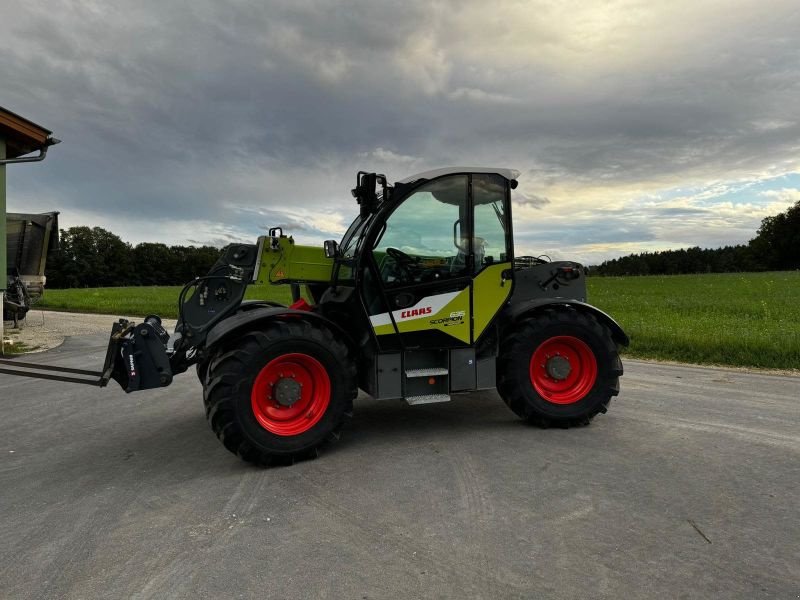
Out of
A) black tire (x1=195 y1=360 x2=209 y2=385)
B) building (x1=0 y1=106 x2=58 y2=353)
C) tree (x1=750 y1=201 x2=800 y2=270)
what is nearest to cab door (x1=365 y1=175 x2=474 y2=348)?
black tire (x1=195 y1=360 x2=209 y2=385)

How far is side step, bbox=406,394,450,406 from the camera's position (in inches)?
180

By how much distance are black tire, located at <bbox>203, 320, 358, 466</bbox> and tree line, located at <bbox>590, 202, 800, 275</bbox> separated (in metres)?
80.0

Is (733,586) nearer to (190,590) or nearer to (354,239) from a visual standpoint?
(190,590)

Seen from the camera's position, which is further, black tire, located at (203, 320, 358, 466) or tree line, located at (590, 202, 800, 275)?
tree line, located at (590, 202, 800, 275)

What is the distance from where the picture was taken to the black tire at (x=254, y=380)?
13.1 ft

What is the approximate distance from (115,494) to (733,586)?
3.69m

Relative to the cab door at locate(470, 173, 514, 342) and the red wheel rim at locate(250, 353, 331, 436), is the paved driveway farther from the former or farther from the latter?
the cab door at locate(470, 173, 514, 342)

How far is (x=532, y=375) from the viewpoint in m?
5.06

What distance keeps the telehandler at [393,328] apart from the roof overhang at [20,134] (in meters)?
7.72

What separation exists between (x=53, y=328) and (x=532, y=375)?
46.2 feet

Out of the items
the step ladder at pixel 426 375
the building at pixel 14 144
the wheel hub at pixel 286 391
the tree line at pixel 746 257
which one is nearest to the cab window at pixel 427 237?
the step ladder at pixel 426 375

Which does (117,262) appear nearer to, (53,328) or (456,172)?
(53,328)

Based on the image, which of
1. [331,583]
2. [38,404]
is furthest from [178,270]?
[331,583]

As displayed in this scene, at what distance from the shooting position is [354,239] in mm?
5086
